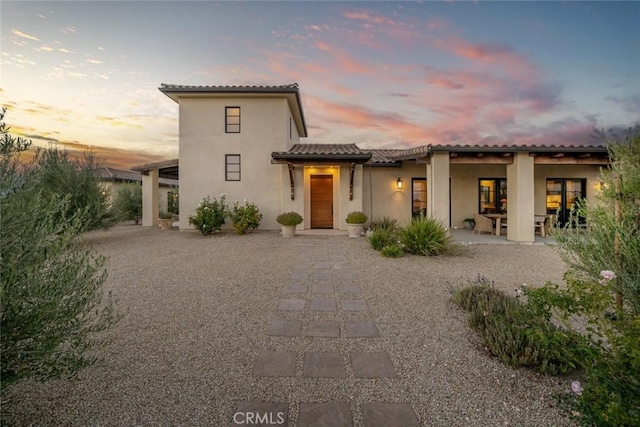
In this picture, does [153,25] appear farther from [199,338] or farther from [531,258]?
[531,258]

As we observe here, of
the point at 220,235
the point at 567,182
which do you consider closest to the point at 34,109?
the point at 220,235

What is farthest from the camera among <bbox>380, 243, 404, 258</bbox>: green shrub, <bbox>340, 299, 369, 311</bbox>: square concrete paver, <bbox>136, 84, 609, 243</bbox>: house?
<bbox>136, 84, 609, 243</bbox>: house

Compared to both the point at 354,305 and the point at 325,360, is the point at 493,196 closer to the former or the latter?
the point at 354,305

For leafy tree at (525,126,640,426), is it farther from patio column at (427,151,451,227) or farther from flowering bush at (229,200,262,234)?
flowering bush at (229,200,262,234)

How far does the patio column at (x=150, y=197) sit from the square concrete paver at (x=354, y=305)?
45.5 ft

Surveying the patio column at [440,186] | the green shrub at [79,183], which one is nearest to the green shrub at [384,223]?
the patio column at [440,186]

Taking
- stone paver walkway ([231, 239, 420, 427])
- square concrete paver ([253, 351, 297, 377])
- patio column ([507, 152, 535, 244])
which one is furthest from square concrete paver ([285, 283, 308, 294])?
patio column ([507, 152, 535, 244])

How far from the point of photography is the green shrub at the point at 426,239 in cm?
786

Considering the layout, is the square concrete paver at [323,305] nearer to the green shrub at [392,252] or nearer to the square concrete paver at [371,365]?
the square concrete paver at [371,365]

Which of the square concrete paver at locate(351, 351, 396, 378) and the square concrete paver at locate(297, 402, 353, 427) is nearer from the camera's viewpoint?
the square concrete paver at locate(297, 402, 353, 427)

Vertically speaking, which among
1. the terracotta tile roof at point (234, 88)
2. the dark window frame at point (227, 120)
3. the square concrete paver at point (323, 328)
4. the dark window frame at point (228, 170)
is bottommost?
the square concrete paver at point (323, 328)

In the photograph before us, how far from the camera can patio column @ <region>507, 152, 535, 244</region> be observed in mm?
9641

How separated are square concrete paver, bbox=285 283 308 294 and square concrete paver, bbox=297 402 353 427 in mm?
2858

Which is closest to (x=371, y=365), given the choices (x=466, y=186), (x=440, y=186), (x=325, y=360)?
(x=325, y=360)
